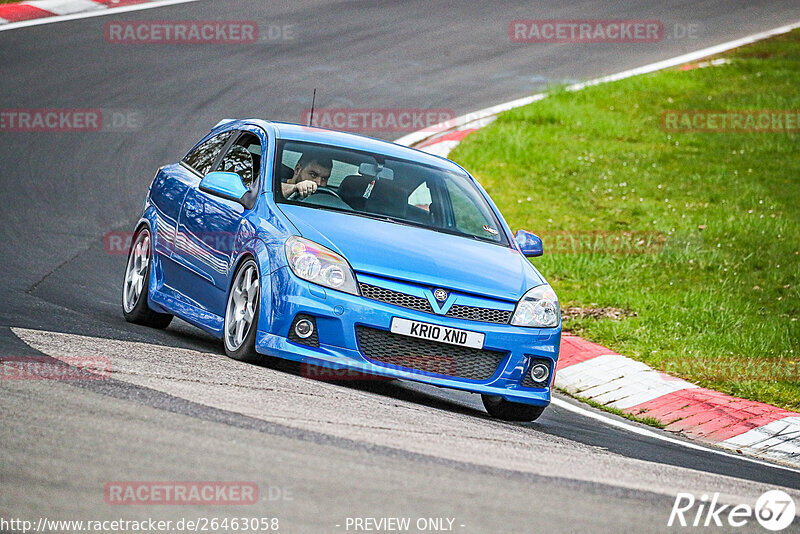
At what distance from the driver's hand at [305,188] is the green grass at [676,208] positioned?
3.81 m

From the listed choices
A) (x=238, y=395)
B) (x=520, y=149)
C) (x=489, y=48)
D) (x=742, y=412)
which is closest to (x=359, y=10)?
(x=489, y=48)

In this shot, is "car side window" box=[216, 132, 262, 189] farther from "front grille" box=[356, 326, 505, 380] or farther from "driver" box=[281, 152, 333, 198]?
"front grille" box=[356, 326, 505, 380]

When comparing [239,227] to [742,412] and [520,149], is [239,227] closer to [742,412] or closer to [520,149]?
[742,412]

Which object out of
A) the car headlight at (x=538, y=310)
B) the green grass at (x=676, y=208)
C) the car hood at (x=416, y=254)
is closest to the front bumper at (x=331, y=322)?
the car hood at (x=416, y=254)

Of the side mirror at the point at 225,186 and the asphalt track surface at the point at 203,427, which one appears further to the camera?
the side mirror at the point at 225,186

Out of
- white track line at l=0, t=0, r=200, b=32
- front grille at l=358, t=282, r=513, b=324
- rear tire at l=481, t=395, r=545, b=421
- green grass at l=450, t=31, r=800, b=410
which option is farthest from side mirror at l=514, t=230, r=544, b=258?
white track line at l=0, t=0, r=200, b=32

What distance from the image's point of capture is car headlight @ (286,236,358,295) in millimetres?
7309

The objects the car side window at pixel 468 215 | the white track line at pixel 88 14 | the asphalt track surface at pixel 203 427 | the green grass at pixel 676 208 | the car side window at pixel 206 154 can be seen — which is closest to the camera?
the asphalt track surface at pixel 203 427

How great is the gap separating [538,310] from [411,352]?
956mm

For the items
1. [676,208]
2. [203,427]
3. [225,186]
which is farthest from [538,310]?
[676,208]

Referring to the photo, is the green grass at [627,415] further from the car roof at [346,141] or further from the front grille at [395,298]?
the front grille at [395,298]

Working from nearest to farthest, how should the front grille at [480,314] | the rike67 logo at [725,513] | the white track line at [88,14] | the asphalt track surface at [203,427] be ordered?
the asphalt track surface at [203,427]
the rike67 logo at [725,513]
the front grille at [480,314]
the white track line at [88,14]

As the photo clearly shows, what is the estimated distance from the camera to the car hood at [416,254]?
7.43 meters

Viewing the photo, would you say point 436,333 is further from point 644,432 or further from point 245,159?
point 245,159
